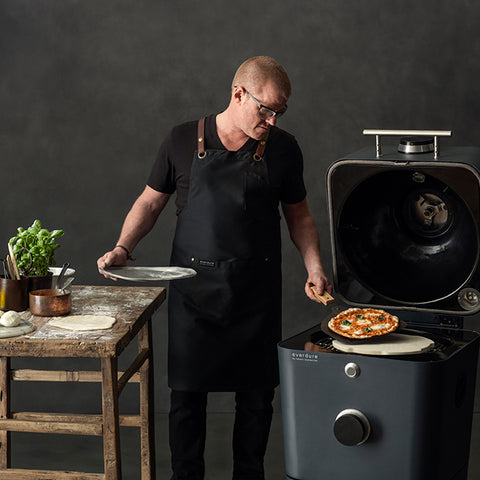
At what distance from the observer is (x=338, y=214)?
2.17 meters

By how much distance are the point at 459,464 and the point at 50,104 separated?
251 centimetres

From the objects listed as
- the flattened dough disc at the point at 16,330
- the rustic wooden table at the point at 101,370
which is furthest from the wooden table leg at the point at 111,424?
the flattened dough disc at the point at 16,330

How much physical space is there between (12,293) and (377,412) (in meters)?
1.20

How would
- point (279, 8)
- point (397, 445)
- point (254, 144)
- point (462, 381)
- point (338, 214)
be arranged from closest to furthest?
point (397, 445) → point (462, 381) → point (338, 214) → point (254, 144) → point (279, 8)

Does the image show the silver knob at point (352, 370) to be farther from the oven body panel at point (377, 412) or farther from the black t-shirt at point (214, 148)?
the black t-shirt at point (214, 148)

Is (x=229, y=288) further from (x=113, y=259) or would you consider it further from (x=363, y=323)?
(x=363, y=323)

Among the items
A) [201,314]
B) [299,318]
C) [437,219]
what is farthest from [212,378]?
[299,318]

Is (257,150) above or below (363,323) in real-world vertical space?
above

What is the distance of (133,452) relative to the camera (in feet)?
11.1

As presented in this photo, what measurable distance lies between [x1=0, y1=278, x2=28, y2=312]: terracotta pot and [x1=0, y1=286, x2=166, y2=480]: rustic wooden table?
0.05 metres

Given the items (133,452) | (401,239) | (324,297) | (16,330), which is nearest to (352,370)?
(324,297)

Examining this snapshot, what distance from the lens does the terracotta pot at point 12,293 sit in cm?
239

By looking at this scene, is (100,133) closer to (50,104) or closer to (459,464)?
(50,104)

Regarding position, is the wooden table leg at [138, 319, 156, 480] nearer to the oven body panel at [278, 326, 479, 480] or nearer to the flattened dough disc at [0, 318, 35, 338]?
the flattened dough disc at [0, 318, 35, 338]
